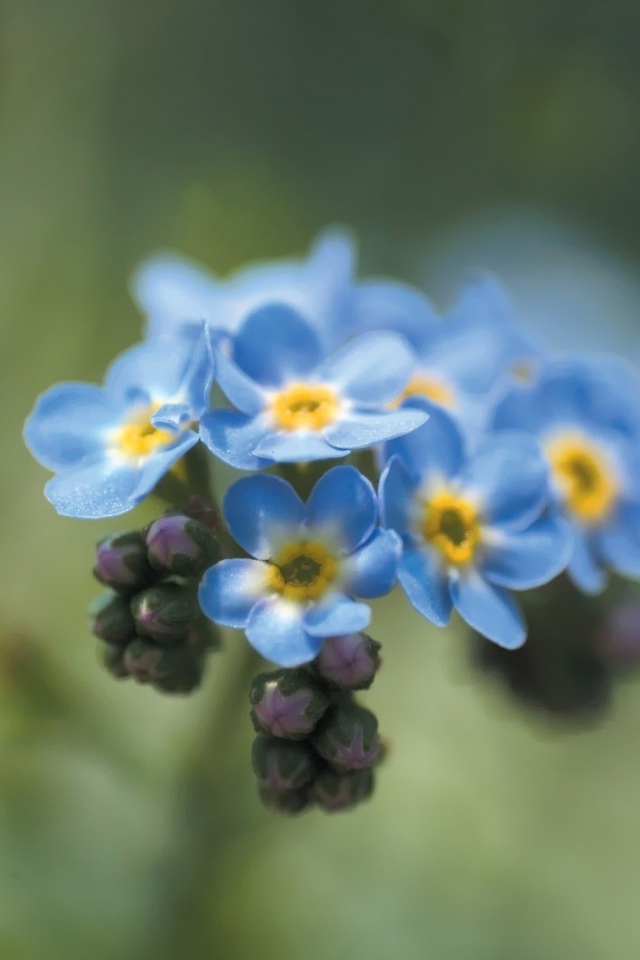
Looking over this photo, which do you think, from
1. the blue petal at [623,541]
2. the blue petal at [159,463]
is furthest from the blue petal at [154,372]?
the blue petal at [623,541]

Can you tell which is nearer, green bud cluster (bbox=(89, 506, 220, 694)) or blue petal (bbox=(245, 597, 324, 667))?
blue petal (bbox=(245, 597, 324, 667))

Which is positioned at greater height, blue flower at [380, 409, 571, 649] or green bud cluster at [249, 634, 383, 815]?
blue flower at [380, 409, 571, 649]

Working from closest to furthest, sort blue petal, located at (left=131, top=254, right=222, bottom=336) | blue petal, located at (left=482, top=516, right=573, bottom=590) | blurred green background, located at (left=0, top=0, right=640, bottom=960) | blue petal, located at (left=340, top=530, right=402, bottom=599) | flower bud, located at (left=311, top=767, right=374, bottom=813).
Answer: blue petal, located at (left=340, top=530, right=402, bottom=599) → flower bud, located at (left=311, top=767, right=374, bottom=813) → blue petal, located at (left=482, top=516, right=573, bottom=590) → blue petal, located at (left=131, top=254, right=222, bottom=336) → blurred green background, located at (left=0, top=0, right=640, bottom=960)


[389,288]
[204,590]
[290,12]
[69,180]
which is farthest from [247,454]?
[290,12]

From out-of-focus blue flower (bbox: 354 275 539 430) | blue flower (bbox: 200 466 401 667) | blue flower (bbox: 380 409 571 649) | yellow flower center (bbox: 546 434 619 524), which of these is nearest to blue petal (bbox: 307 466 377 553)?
blue flower (bbox: 200 466 401 667)

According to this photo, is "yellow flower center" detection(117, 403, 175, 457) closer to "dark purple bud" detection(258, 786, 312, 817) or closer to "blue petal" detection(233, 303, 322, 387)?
"blue petal" detection(233, 303, 322, 387)

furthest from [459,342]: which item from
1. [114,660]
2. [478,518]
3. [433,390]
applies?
[114,660]

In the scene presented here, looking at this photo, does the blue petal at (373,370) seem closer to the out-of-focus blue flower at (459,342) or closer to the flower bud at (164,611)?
the out-of-focus blue flower at (459,342)

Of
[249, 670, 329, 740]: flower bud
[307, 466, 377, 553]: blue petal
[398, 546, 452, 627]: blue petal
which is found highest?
[307, 466, 377, 553]: blue petal
